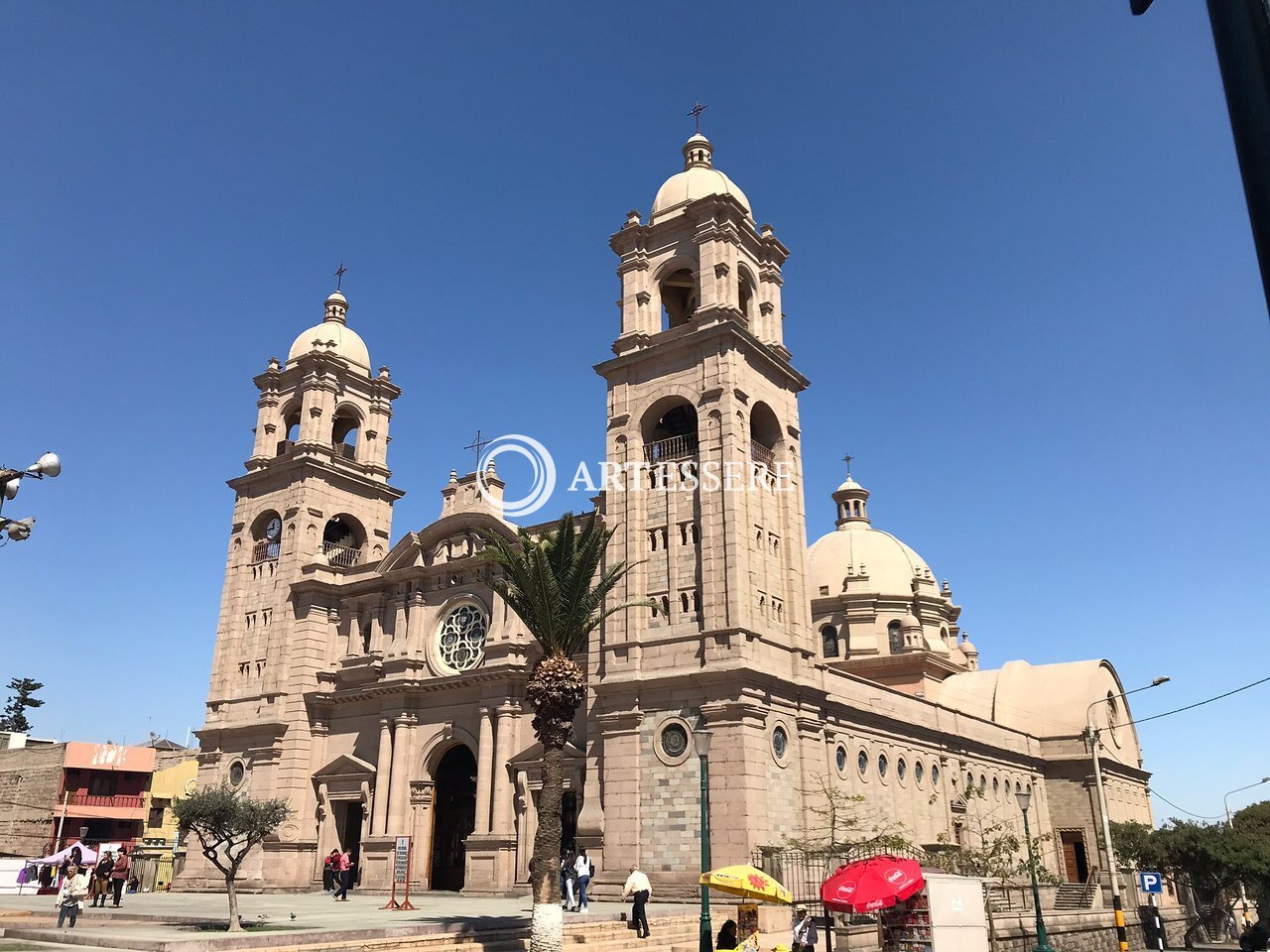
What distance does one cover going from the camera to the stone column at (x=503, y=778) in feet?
111

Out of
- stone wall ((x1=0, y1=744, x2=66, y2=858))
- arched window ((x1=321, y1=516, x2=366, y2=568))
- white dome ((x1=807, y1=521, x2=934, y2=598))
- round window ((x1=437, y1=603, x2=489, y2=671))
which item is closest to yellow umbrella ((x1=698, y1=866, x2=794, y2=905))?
round window ((x1=437, y1=603, x2=489, y2=671))

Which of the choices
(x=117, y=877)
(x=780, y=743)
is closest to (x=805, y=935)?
(x=780, y=743)

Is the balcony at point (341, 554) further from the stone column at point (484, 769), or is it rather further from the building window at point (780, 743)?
the building window at point (780, 743)

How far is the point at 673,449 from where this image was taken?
34.1 m

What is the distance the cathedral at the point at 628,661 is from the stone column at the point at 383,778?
3.7 inches

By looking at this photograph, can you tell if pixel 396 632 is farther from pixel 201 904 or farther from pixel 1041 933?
pixel 1041 933

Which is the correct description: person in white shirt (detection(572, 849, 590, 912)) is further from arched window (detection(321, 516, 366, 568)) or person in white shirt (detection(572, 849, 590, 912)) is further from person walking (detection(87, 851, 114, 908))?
arched window (detection(321, 516, 366, 568))

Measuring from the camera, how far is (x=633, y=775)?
30109 millimetres

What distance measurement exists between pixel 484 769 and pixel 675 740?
28.5 ft

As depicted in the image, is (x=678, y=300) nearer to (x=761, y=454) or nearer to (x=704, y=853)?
(x=761, y=454)

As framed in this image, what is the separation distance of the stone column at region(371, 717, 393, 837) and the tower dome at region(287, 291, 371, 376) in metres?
18.3

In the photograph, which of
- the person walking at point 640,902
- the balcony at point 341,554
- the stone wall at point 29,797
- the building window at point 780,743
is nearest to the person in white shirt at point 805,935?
the person walking at point 640,902

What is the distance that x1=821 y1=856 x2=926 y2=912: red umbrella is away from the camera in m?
17.3

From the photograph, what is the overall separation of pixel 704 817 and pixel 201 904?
814 inches
